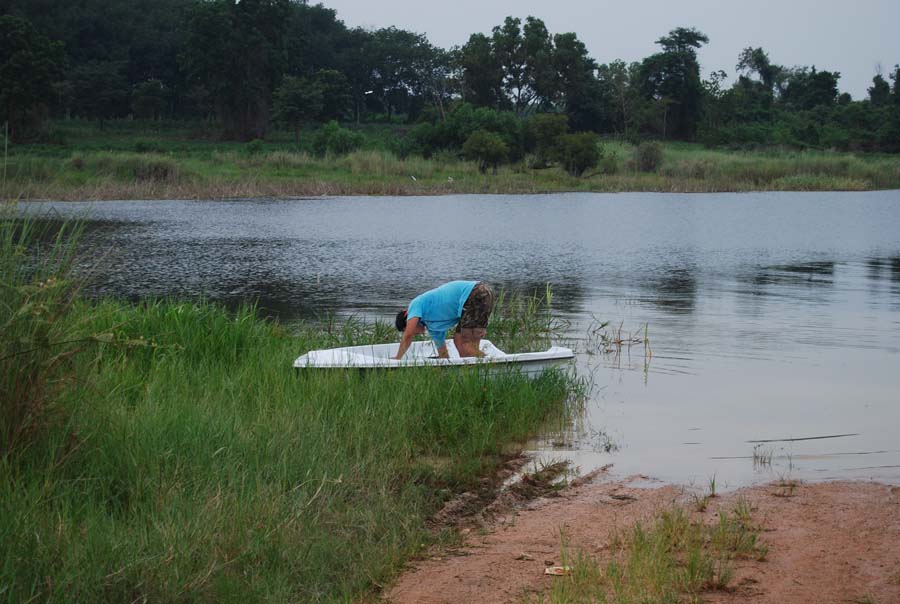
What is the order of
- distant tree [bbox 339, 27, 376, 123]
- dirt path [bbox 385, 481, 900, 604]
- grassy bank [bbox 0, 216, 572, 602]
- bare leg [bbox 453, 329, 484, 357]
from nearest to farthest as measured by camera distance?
grassy bank [bbox 0, 216, 572, 602] < dirt path [bbox 385, 481, 900, 604] < bare leg [bbox 453, 329, 484, 357] < distant tree [bbox 339, 27, 376, 123]

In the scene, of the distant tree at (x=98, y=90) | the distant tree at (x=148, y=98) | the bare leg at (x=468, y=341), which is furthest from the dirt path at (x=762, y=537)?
the distant tree at (x=148, y=98)

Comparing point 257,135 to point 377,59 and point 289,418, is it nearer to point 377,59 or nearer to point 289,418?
point 377,59

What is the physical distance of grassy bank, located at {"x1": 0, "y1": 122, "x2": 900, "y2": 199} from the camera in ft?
151

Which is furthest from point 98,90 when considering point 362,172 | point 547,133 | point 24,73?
point 547,133

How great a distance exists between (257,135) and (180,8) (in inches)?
977

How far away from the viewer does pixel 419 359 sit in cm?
891

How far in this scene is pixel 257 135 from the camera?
74.9 meters

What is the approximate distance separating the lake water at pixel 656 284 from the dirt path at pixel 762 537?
0.79m

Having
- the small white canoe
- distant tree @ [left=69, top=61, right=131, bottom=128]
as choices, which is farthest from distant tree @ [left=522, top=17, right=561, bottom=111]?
the small white canoe

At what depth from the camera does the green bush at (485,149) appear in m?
56.5

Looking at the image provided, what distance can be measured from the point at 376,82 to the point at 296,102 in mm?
27798

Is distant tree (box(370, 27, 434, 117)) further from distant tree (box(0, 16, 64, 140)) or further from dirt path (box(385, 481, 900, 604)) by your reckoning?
dirt path (box(385, 481, 900, 604))

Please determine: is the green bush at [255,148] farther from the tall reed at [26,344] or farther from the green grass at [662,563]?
the green grass at [662,563]

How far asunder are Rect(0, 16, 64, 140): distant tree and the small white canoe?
54.7 metres
